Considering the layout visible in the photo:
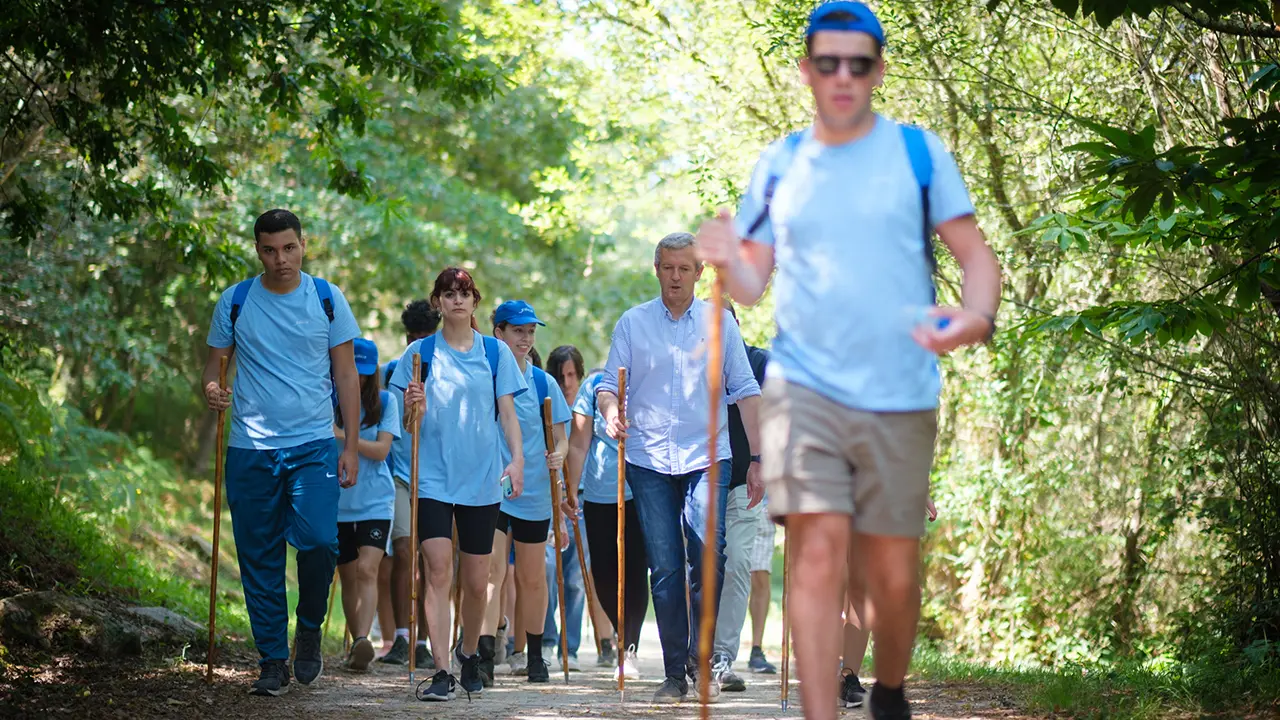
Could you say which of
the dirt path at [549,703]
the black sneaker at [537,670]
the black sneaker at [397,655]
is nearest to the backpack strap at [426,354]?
the dirt path at [549,703]

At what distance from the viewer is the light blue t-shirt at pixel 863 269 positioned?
4.37m

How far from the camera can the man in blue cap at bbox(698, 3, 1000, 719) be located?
4.37 meters

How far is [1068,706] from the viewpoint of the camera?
684 centimetres

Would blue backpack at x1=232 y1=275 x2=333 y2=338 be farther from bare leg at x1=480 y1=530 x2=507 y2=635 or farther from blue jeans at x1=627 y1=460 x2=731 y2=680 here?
bare leg at x1=480 y1=530 x2=507 y2=635

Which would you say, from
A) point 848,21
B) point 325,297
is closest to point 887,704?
point 848,21

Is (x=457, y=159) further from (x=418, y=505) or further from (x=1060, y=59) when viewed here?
(x=418, y=505)

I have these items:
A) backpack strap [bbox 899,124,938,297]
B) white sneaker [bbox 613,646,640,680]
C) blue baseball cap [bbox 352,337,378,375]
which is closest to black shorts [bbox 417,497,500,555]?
white sneaker [bbox 613,646,640,680]

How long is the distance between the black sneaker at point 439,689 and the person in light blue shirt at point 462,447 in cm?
3

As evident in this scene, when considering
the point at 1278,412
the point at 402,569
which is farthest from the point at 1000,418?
the point at 402,569

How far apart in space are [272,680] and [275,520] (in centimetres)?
87

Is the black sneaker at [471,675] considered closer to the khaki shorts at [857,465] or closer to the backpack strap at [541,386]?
the backpack strap at [541,386]

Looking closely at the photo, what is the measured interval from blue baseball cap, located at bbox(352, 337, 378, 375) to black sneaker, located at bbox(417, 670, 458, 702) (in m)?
3.04

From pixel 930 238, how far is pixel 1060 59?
8135 mm

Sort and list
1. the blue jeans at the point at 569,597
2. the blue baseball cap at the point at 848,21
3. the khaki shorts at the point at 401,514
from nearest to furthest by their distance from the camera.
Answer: the blue baseball cap at the point at 848,21 < the khaki shorts at the point at 401,514 < the blue jeans at the point at 569,597
